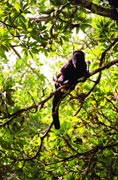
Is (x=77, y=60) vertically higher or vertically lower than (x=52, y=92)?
higher

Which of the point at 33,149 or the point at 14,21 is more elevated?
the point at 14,21

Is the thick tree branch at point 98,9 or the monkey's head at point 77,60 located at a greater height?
the monkey's head at point 77,60

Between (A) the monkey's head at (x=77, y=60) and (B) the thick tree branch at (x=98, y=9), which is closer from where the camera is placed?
(B) the thick tree branch at (x=98, y=9)

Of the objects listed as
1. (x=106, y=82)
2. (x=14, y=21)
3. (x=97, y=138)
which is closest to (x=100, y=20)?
(x=14, y=21)

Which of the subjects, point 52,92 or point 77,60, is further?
point 77,60

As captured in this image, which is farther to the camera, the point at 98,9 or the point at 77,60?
the point at 77,60

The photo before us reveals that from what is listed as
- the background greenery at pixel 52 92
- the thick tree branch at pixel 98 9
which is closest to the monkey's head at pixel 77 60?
the background greenery at pixel 52 92

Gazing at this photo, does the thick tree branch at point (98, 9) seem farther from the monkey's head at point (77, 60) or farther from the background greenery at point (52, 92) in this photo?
the monkey's head at point (77, 60)

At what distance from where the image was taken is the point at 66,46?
234 inches

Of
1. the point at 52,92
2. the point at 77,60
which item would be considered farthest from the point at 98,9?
the point at 77,60

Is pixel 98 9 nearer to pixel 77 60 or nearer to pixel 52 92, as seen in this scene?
pixel 52 92

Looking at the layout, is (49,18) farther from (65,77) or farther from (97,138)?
(97,138)

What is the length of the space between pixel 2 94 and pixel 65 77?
1413mm

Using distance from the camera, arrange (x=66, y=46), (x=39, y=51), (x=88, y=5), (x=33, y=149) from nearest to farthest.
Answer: (x=88, y=5), (x=39, y=51), (x=33, y=149), (x=66, y=46)
